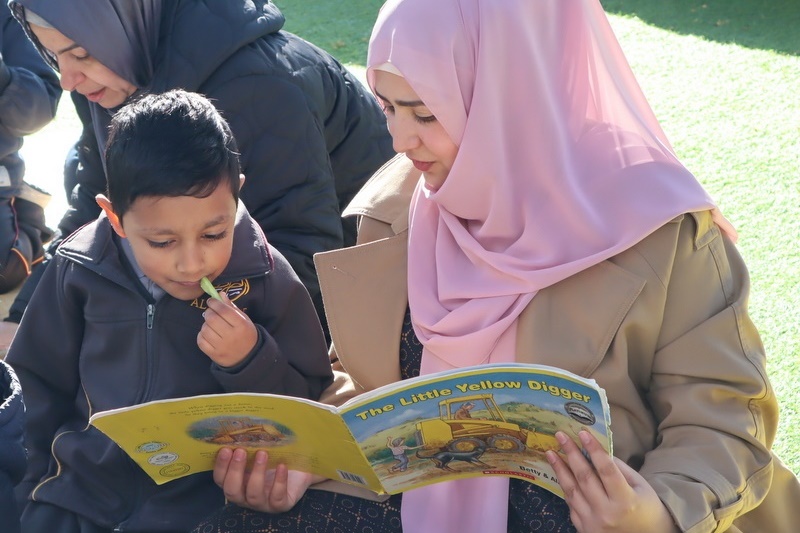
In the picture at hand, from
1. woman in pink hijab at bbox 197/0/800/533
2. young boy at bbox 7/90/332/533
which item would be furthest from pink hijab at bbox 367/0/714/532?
young boy at bbox 7/90/332/533

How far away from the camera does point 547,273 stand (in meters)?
1.79

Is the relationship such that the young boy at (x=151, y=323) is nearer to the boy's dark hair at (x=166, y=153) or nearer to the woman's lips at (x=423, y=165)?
the boy's dark hair at (x=166, y=153)

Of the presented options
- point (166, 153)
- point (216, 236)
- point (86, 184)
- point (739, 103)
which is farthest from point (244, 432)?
point (739, 103)

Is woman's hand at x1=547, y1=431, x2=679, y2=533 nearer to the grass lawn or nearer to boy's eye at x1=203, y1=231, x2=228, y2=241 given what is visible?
boy's eye at x1=203, y1=231, x2=228, y2=241

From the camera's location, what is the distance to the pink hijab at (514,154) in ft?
5.93

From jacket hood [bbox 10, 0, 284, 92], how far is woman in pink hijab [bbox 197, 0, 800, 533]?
0.67 m

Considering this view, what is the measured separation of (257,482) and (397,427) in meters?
0.38

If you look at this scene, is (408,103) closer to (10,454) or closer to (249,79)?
(249,79)

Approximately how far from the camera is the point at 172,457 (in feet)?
5.91

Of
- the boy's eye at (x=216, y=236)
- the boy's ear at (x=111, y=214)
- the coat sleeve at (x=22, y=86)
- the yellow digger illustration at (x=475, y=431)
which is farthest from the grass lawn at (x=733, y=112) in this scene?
the boy's ear at (x=111, y=214)

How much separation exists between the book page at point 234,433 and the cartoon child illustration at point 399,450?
2.1 inches

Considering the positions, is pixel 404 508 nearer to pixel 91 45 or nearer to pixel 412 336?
pixel 412 336

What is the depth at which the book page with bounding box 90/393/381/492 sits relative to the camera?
5.33 ft

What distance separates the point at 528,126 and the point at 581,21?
0.23 meters
